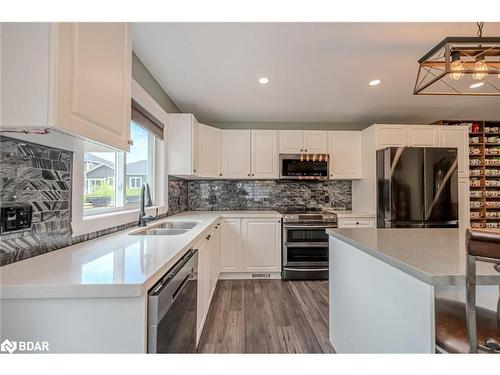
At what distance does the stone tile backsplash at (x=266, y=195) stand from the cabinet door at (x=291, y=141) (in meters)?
0.55

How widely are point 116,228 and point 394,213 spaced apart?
3017 mm

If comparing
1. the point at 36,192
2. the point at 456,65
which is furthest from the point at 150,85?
the point at 456,65

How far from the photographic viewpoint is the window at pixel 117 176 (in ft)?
5.81

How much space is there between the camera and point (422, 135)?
3441 mm

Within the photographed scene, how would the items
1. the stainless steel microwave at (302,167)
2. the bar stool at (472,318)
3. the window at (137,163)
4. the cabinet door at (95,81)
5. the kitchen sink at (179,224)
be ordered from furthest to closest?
the stainless steel microwave at (302,167) < the kitchen sink at (179,224) < the window at (137,163) < the cabinet door at (95,81) < the bar stool at (472,318)

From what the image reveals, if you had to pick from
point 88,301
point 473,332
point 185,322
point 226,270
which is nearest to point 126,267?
point 88,301

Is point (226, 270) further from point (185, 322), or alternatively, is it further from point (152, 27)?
point (152, 27)

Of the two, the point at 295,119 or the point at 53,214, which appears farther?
the point at 295,119

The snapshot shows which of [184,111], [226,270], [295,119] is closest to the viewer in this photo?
[226,270]

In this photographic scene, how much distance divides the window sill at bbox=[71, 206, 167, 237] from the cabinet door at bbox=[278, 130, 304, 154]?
2.33m

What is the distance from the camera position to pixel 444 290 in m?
1.32

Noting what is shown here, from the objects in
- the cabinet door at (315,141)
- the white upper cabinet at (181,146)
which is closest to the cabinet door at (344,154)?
the cabinet door at (315,141)

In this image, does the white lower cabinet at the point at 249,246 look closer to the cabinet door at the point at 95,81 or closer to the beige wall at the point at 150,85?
the beige wall at the point at 150,85
